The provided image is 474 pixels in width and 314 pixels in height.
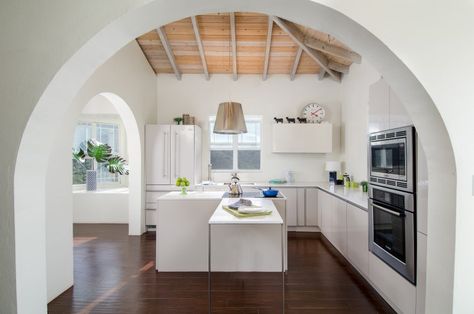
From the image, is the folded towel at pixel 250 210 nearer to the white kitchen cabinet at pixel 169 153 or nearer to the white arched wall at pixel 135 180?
the white kitchen cabinet at pixel 169 153

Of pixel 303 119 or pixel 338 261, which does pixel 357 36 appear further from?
pixel 303 119

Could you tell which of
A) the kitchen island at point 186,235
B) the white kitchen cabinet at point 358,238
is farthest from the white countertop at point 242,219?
the white kitchen cabinet at point 358,238

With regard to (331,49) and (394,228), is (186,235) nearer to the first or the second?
(394,228)

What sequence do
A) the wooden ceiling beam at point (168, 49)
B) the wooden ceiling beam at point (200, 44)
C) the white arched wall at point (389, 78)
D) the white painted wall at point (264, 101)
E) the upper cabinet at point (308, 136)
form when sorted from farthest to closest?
the white painted wall at point (264, 101), the upper cabinet at point (308, 136), the wooden ceiling beam at point (168, 49), the wooden ceiling beam at point (200, 44), the white arched wall at point (389, 78)

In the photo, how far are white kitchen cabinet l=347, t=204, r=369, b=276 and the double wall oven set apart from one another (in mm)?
173

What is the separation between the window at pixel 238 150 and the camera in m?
5.89

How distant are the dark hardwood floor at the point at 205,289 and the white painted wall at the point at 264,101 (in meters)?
2.11

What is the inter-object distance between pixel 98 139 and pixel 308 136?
4.56 m

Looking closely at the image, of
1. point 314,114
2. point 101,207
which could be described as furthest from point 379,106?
point 101,207

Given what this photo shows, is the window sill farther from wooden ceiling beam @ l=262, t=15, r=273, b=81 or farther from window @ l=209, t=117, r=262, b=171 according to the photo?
wooden ceiling beam @ l=262, t=15, r=273, b=81

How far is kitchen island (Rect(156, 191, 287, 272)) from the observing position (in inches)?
135

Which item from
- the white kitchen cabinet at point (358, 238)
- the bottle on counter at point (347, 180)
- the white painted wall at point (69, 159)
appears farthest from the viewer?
the bottle on counter at point (347, 180)

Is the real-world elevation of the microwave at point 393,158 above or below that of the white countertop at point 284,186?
above

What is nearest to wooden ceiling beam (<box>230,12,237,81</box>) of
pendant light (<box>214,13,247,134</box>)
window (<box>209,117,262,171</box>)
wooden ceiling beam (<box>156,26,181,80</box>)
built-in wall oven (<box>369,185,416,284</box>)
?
window (<box>209,117,262,171</box>)
